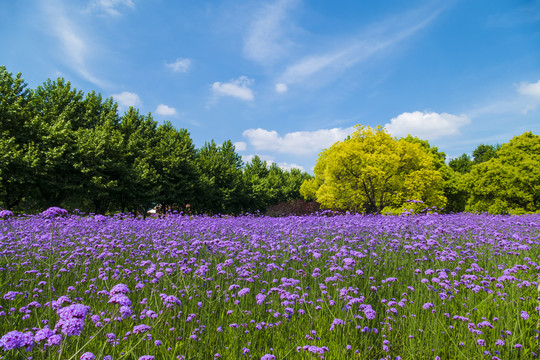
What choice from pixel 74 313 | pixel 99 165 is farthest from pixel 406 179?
pixel 74 313

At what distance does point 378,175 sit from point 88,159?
84.0 feet

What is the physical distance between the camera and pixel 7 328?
383cm

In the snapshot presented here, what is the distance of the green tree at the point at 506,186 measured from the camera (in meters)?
28.6

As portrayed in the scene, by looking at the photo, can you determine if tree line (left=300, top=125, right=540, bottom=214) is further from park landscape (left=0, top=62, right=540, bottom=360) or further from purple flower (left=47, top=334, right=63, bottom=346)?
purple flower (left=47, top=334, right=63, bottom=346)

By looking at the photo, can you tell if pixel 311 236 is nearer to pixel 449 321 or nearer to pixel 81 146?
pixel 449 321

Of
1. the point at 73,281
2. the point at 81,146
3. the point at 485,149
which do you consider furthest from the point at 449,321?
the point at 485,149

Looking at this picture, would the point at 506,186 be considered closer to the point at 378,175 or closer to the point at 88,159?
the point at 378,175

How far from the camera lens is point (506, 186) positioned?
29.2m

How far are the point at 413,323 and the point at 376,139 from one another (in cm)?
3062

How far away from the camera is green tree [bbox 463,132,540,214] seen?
93.7 ft

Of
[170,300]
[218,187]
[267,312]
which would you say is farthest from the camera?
[218,187]

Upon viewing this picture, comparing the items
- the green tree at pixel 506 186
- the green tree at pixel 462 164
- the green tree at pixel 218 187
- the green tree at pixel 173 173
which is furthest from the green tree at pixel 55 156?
the green tree at pixel 462 164

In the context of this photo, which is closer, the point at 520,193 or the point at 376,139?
the point at 520,193

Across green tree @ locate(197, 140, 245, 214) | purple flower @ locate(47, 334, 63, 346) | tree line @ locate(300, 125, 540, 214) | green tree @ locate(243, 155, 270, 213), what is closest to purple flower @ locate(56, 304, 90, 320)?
purple flower @ locate(47, 334, 63, 346)
